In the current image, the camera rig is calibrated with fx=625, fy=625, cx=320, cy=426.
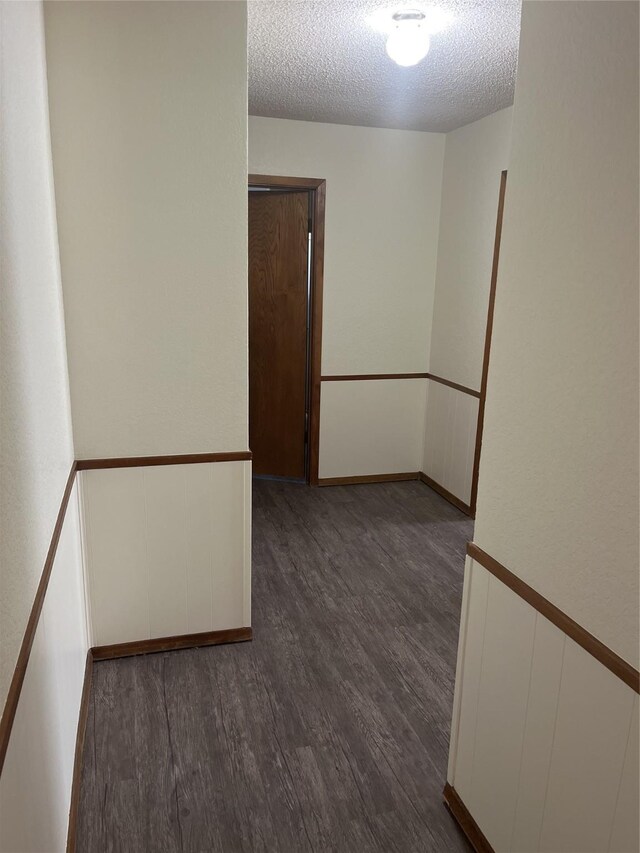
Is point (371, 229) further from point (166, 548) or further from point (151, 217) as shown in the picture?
point (166, 548)

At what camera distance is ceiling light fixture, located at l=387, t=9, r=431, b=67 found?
221 centimetres

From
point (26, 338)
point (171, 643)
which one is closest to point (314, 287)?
point (171, 643)

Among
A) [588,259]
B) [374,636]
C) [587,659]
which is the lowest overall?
[374,636]

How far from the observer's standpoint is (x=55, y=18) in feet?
6.05

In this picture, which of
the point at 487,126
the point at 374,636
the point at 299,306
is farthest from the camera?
the point at 299,306

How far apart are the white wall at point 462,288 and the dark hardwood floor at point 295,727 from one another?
104 centimetres

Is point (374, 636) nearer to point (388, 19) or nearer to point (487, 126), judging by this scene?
point (388, 19)

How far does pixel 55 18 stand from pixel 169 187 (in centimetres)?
55

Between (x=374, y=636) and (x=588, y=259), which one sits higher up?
(x=588, y=259)

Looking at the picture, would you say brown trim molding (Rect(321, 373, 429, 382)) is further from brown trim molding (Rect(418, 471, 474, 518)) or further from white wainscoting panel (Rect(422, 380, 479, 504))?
brown trim molding (Rect(418, 471, 474, 518))

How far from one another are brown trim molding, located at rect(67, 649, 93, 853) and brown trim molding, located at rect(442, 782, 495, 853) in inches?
38.5

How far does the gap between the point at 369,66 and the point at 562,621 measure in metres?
2.43

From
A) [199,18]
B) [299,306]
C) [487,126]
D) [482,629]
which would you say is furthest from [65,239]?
[487,126]

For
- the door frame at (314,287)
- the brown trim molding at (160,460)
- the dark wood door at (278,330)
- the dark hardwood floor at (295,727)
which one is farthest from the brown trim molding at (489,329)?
the brown trim molding at (160,460)
